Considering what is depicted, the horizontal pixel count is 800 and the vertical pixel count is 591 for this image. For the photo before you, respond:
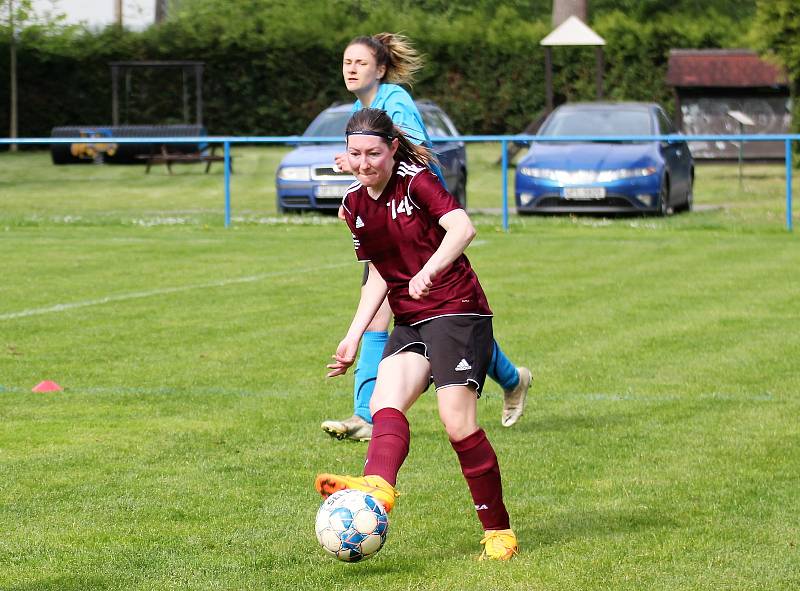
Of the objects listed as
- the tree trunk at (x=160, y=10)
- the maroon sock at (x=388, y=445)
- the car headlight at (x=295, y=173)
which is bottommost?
the car headlight at (x=295, y=173)

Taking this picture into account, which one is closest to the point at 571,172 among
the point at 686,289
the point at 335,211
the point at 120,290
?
the point at 335,211

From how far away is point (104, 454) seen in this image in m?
7.12

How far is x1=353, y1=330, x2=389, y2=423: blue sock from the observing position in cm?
729

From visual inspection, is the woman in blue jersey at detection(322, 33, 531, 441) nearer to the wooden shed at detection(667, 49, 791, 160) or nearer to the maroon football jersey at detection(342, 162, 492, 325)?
the maroon football jersey at detection(342, 162, 492, 325)

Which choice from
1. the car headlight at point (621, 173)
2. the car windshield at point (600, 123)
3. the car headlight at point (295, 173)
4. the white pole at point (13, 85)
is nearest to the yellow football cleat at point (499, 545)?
the car headlight at point (621, 173)

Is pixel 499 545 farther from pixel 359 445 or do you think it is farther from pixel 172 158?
pixel 172 158

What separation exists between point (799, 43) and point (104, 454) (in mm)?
24161

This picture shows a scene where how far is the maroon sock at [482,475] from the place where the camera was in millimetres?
5277

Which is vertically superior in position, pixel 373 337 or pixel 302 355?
pixel 373 337

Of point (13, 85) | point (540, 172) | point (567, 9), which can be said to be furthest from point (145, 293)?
point (567, 9)

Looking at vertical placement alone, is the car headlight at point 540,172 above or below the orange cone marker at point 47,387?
above

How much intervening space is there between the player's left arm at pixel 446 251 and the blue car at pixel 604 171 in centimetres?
1544

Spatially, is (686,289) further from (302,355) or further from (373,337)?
(373,337)

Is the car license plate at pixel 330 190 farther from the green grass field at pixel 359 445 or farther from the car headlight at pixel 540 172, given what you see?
the green grass field at pixel 359 445
